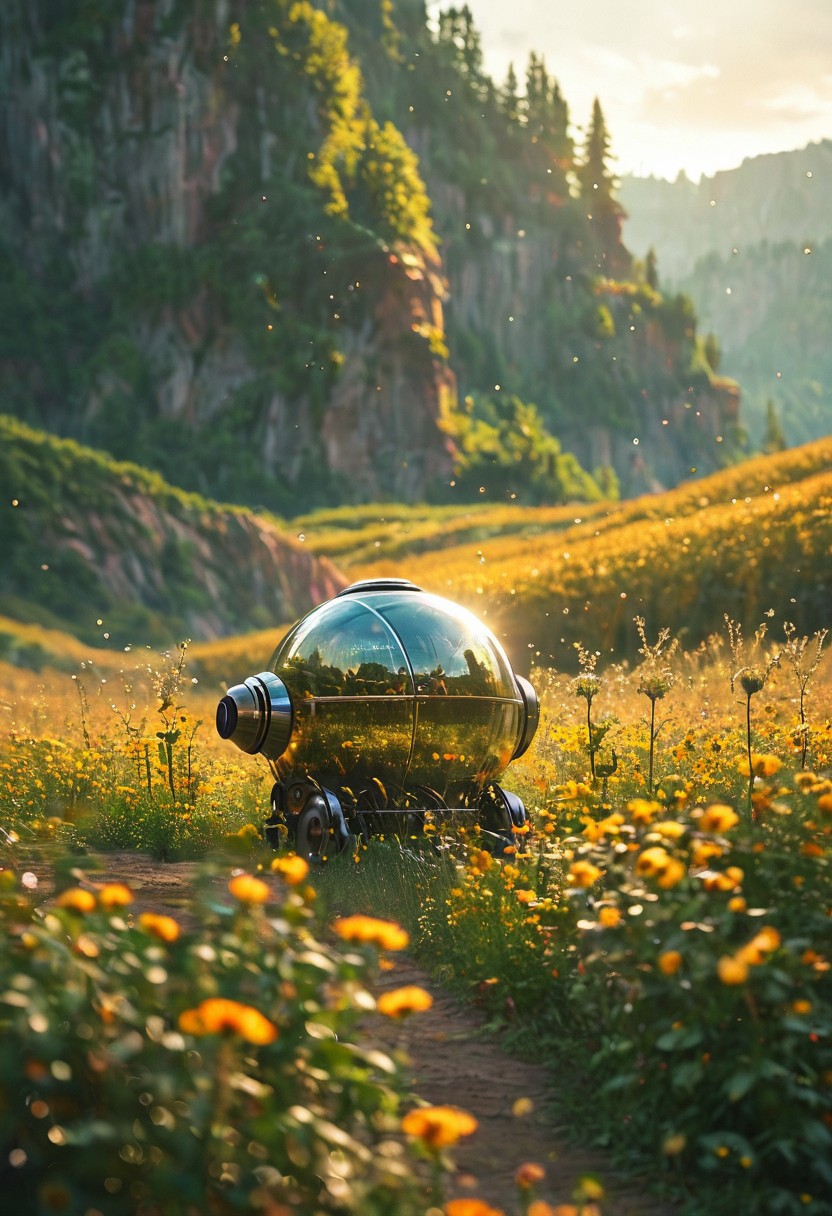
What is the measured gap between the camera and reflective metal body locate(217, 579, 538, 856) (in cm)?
907

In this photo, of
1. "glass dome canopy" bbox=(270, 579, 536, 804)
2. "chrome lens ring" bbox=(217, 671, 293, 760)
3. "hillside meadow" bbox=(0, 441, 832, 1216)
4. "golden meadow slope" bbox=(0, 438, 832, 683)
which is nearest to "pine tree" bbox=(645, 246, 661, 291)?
"golden meadow slope" bbox=(0, 438, 832, 683)

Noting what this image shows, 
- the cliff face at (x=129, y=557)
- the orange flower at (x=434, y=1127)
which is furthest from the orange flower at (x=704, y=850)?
the cliff face at (x=129, y=557)

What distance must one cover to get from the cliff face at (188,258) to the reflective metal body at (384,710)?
182 feet

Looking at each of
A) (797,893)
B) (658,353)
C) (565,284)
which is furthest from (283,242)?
(797,893)

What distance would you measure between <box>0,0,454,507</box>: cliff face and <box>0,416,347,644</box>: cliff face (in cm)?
1865

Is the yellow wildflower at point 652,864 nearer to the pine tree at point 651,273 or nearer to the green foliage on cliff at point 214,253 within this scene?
the green foliage on cliff at point 214,253

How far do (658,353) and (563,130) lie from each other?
71.5ft

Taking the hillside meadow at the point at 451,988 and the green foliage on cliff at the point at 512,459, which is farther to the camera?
the green foliage on cliff at the point at 512,459

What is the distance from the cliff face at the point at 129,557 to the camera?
1563 inches

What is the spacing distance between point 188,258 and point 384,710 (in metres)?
61.7

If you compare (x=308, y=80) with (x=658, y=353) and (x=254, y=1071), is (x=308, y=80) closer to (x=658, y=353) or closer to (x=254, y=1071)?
(x=658, y=353)

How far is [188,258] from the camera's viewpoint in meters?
66.8

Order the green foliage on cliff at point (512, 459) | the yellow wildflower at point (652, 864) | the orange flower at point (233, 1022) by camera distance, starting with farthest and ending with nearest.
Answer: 1. the green foliage on cliff at point (512, 459)
2. the yellow wildflower at point (652, 864)
3. the orange flower at point (233, 1022)

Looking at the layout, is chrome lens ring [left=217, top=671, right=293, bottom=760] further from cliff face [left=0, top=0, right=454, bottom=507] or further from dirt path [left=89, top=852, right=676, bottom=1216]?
cliff face [left=0, top=0, right=454, bottom=507]
